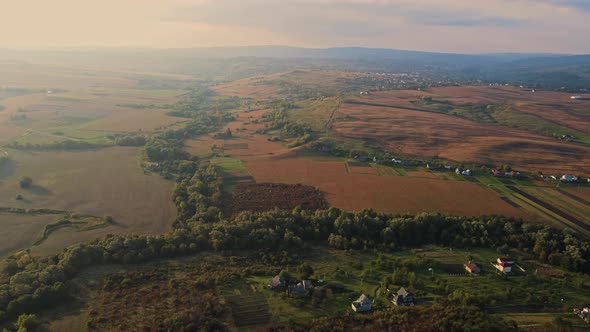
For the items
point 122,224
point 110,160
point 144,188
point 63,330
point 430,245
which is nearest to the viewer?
point 63,330

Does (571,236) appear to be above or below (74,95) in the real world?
below

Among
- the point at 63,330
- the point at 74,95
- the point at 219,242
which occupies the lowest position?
the point at 63,330

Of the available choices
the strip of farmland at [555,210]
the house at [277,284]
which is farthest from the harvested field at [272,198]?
the strip of farmland at [555,210]

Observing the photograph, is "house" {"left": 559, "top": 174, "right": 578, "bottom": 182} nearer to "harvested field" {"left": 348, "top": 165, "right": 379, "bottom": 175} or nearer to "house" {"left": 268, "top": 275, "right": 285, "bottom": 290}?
"harvested field" {"left": 348, "top": 165, "right": 379, "bottom": 175}

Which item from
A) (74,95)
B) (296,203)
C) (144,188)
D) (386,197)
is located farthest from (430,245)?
(74,95)

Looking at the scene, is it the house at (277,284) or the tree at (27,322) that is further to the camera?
the house at (277,284)

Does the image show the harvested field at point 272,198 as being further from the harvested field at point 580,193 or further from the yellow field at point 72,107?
the yellow field at point 72,107

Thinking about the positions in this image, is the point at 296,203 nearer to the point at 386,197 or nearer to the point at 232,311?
the point at 386,197
